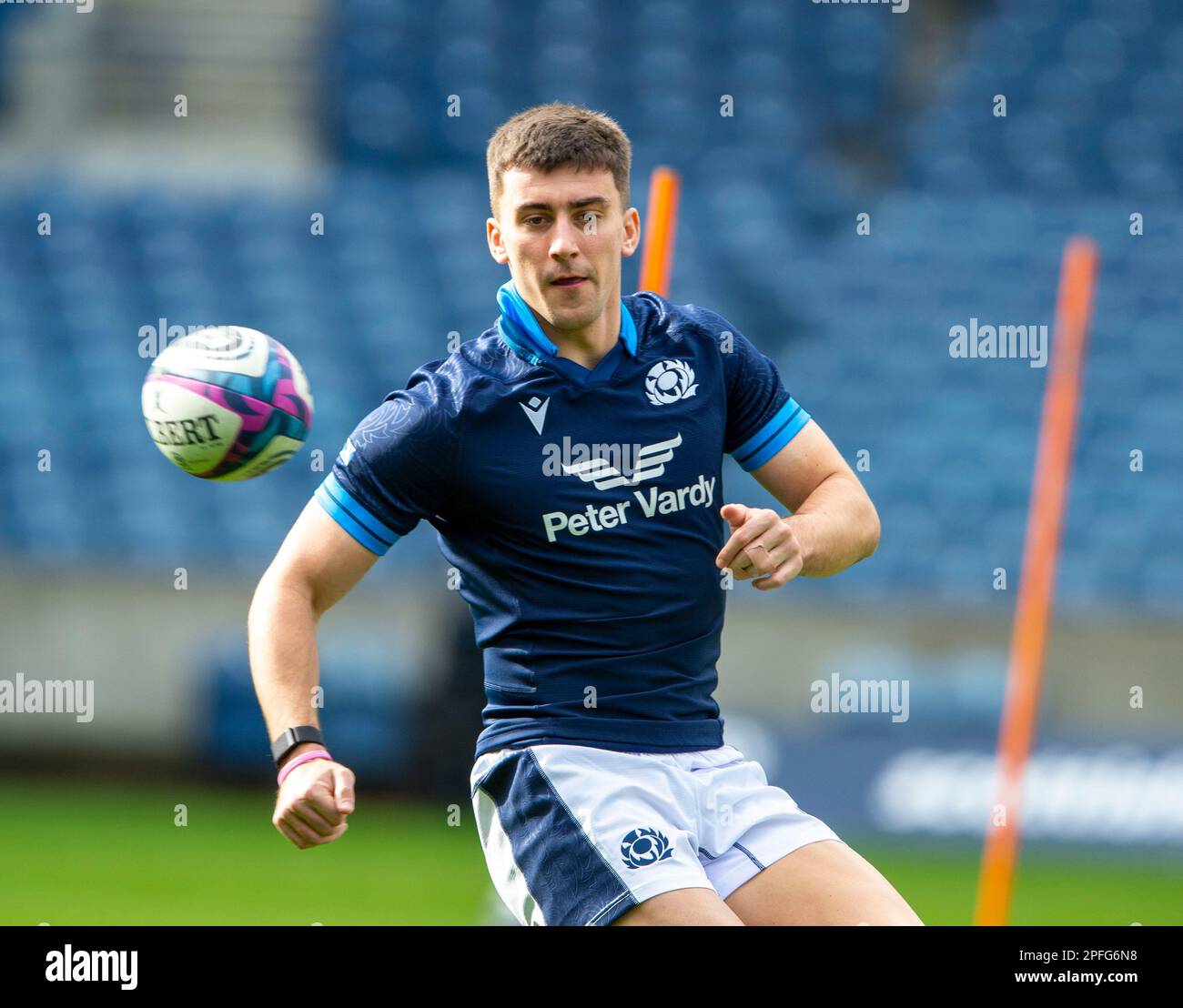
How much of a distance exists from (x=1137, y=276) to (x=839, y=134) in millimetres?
3370

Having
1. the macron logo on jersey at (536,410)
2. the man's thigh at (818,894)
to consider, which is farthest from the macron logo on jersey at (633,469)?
the man's thigh at (818,894)

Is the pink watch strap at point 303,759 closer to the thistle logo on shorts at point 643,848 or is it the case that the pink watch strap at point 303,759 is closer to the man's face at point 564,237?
the thistle logo on shorts at point 643,848

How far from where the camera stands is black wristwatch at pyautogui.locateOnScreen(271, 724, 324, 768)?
348cm

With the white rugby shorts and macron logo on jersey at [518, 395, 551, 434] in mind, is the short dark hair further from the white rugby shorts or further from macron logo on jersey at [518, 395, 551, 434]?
the white rugby shorts

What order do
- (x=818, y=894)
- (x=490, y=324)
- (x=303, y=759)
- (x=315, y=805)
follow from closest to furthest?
1. (x=315, y=805)
2. (x=303, y=759)
3. (x=818, y=894)
4. (x=490, y=324)

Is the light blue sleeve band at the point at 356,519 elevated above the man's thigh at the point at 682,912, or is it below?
above

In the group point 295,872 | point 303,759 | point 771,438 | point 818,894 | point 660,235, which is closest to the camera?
point 303,759

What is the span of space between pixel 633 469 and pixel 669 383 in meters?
0.23

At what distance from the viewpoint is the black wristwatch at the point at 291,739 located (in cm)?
348

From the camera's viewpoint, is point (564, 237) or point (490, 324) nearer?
point (564, 237)

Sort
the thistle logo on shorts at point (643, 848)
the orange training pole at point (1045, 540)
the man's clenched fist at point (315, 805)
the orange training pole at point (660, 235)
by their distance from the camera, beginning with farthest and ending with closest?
the orange training pole at point (1045, 540)
the orange training pole at point (660, 235)
the thistle logo on shorts at point (643, 848)
the man's clenched fist at point (315, 805)

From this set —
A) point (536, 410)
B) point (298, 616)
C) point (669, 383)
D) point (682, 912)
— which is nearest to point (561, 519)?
point (536, 410)

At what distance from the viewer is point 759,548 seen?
3387mm

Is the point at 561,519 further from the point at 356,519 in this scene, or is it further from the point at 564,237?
the point at 564,237
